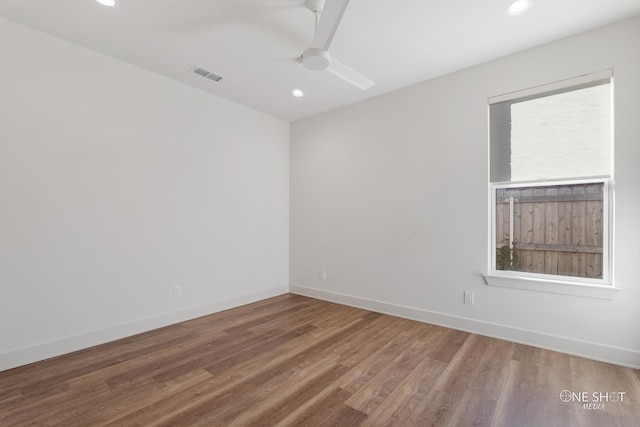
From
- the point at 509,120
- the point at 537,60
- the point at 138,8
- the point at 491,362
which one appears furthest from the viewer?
the point at 509,120

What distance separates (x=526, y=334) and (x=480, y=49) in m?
2.72

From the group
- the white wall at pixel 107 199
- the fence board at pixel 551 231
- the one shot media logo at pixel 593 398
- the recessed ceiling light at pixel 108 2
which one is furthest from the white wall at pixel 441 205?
the recessed ceiling light at pixel 108 2

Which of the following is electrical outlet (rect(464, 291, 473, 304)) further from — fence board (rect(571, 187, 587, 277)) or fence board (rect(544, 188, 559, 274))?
fence board (rect(571, 187, 587, 277))

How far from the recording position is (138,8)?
2.16 m

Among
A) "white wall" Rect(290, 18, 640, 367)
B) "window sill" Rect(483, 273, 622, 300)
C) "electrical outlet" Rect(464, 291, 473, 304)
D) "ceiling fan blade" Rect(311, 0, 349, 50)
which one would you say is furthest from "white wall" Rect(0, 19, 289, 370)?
"window sill" Rect(483, 273, 622, 300)

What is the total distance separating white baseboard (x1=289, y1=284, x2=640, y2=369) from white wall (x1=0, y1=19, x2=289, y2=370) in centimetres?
179

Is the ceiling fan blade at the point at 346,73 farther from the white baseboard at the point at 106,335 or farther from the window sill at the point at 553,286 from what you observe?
the white baseboard at the point at 106,335

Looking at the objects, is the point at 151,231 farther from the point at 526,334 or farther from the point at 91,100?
the point at 526,334

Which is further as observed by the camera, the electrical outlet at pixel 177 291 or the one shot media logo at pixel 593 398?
the electrical outlet at pixel 177 291

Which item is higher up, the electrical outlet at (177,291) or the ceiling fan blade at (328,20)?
the ceiling fan blade at (328,20)

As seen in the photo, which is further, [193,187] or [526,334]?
[193,187]

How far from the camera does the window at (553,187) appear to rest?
2.43 metres

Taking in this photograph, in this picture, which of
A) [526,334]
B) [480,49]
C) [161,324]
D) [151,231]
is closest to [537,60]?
[480,49]

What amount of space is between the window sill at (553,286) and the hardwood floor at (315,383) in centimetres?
54
